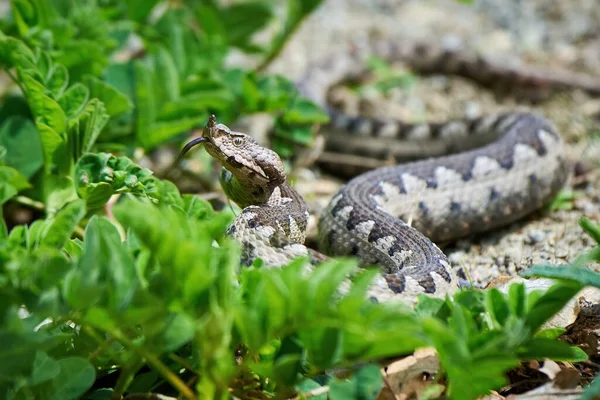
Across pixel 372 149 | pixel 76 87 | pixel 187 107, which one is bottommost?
pixel 372 149

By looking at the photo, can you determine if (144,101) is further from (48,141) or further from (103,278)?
(103,278)

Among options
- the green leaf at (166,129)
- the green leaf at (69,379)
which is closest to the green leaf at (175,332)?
the green leaf at (69,379)

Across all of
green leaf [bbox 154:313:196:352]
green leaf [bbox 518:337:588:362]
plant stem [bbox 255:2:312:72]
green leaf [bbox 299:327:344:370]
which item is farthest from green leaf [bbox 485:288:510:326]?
plant stem [bbox 255:2:312:72]

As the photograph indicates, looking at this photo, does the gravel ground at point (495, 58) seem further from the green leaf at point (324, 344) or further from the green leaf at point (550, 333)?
the green leaf at point (324, 344)

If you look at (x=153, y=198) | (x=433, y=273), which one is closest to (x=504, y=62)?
(x=433, y=273)

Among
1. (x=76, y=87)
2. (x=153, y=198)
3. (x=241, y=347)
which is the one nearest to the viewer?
(x=241, y=347)

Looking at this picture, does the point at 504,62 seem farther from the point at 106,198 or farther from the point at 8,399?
the point at 8,399
